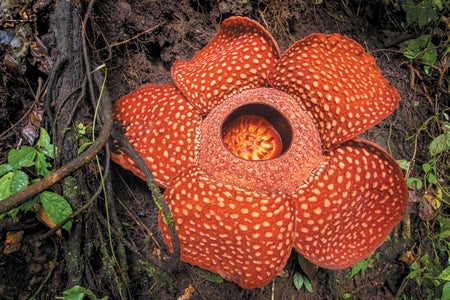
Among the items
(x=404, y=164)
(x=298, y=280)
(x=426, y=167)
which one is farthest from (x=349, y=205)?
(x=426, y=167)

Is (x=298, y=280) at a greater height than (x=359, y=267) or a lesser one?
greater

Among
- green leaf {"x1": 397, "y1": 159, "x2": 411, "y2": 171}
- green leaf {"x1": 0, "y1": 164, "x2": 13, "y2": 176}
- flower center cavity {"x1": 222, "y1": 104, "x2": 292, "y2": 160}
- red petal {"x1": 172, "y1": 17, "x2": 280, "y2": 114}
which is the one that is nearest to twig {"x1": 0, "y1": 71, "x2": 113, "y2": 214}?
green leaf {"x1": 0, "y1": 164, "x2": 13, "y2": 176}

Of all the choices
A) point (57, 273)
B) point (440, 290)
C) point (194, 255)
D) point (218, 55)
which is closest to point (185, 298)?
point (194, 255)

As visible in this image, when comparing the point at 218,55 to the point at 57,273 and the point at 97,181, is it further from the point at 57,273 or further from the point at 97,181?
the point at 57,273

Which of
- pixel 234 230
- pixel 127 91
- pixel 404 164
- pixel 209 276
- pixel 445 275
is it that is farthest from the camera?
pixel 404 164

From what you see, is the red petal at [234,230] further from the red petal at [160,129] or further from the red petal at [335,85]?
the red petal at [335,85]

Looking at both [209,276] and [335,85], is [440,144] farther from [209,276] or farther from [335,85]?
[209,276]
